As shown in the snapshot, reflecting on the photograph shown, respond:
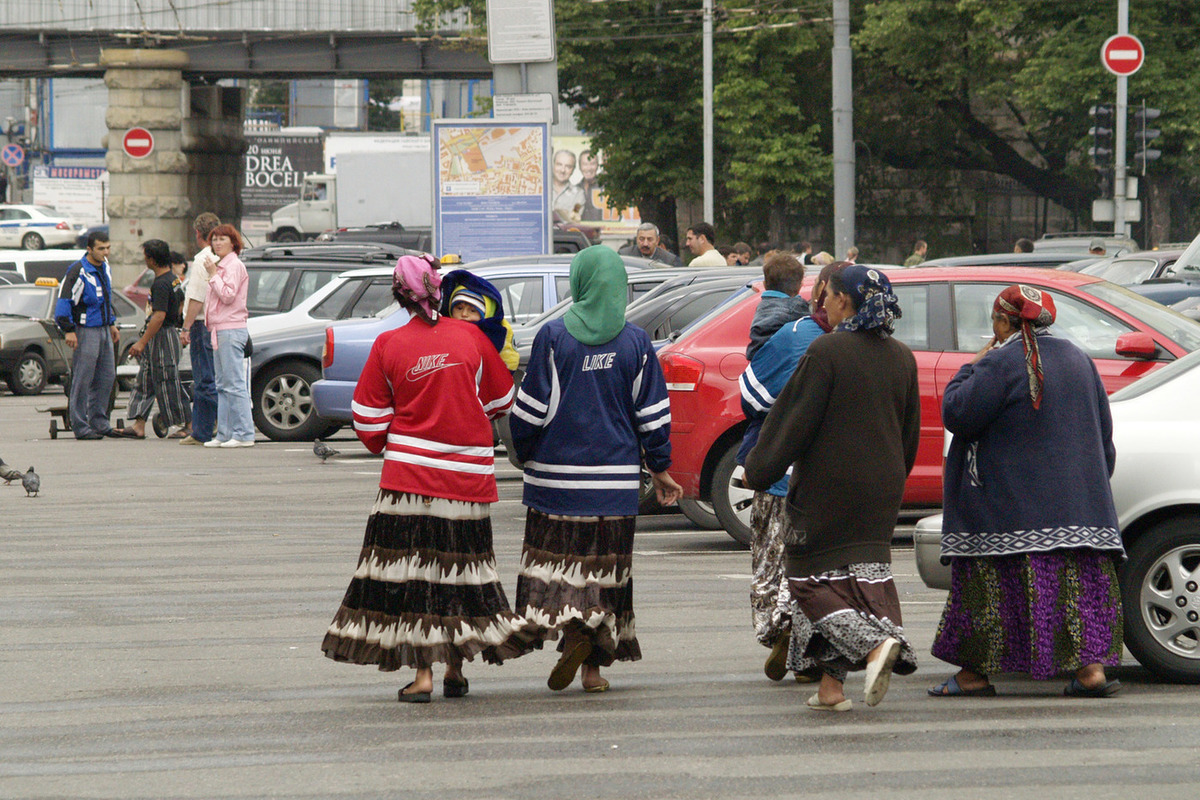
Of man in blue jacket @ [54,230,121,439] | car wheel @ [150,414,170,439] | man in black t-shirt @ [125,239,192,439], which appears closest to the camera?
man in black t-shirt @ [125,239,192,439]

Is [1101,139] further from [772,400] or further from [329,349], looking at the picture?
[772,400]

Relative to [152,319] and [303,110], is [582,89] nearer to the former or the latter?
[152,319]

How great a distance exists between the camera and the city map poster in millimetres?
20453

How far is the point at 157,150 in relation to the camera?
49281mm

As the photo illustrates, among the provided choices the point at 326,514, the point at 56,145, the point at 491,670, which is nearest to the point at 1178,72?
the point at 326,514

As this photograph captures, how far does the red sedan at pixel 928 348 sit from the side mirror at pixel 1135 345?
12.1 inches

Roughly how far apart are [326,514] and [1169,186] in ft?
97.3

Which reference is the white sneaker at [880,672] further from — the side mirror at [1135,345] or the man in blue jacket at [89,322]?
the man in blue jacket at [89,322]

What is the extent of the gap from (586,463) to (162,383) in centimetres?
1185

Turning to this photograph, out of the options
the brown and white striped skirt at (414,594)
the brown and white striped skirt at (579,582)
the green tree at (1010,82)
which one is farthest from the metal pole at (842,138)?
the brown and white striped skirt at (414,594)

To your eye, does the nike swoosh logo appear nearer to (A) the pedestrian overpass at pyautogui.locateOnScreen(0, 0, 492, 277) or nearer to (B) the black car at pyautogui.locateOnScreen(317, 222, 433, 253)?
(B) the black car at pyautogui.locateOnScreen(317, 222, 433, 253)

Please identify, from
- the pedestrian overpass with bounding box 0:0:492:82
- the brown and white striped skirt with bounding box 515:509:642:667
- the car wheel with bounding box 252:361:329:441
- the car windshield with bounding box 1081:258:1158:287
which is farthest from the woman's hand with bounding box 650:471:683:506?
the pedestrian overpass with bounding box 0:0:492:82

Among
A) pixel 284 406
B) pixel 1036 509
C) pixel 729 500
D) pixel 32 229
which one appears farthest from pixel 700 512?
pixel 32 229

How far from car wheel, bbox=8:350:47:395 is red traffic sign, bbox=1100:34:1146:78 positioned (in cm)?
1826
